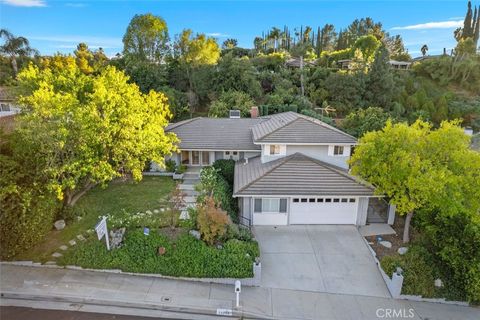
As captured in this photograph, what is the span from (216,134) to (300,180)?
31.3ft

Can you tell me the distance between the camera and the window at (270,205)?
53.5ft

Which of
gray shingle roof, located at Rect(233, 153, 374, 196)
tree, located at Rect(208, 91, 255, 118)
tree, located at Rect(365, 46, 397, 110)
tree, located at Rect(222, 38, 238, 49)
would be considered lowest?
gray shingle roof, located at Rect(233, 153, 374, 196)

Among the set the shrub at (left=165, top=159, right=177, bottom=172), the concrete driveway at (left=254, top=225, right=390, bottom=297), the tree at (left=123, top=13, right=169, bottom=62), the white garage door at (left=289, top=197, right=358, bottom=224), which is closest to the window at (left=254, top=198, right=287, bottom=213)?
the white garage door at (left=289, top=197, right=358, bottom=224)

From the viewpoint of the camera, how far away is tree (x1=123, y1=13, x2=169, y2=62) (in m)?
38.7

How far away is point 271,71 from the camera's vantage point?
4403 cm

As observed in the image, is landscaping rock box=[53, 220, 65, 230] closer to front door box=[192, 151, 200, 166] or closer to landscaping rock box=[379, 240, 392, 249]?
front door box=[192, 151, 200, 166]

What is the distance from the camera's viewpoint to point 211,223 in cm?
1327

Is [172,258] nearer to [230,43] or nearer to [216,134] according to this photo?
[216,134]

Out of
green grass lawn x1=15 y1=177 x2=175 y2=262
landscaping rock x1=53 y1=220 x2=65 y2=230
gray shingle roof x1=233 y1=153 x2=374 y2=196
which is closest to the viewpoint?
green grass lawn x1=15 y1=177 x2=175 y2=262

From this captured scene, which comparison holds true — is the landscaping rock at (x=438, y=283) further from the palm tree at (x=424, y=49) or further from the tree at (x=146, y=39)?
the palm tree at (x=424, y=49)

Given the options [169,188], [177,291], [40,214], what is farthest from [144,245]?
[169,188]

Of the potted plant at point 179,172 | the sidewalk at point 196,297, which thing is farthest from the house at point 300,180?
the sidewalk at point 196,297

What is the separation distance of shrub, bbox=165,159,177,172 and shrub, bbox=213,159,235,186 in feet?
10.4

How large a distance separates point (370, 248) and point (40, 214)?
1509 cm
